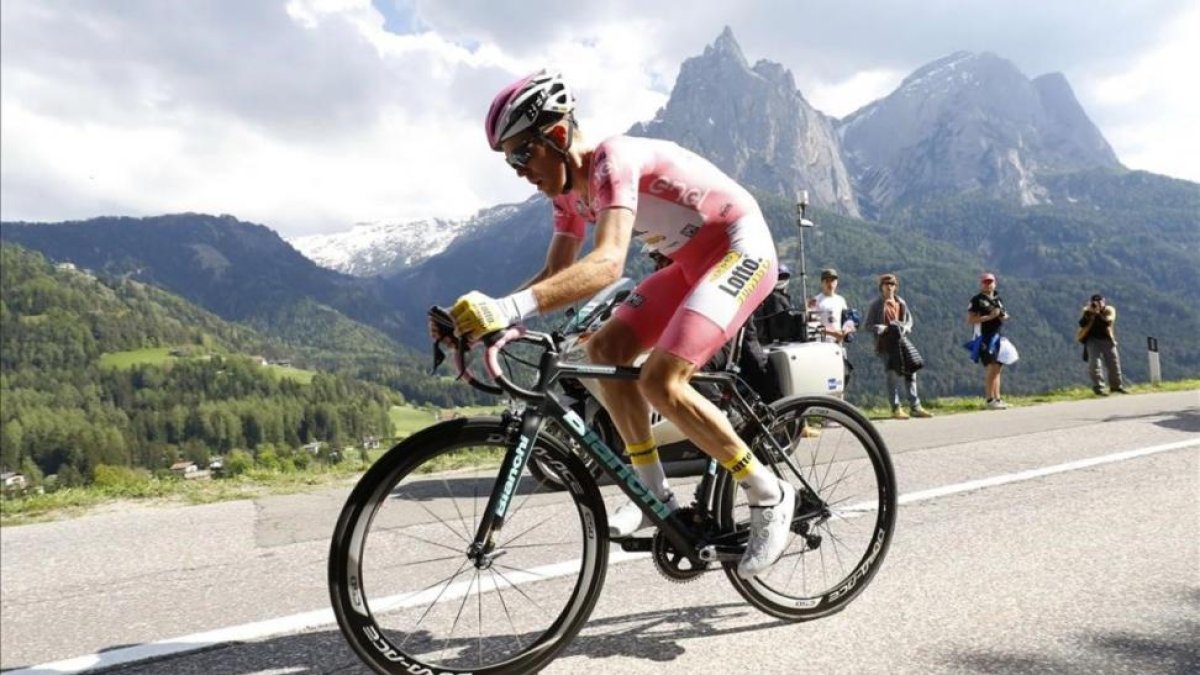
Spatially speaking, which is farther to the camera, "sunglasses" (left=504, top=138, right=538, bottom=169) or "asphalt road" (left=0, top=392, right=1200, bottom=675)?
"sunglasses" (left=504, top=138, right=538, bottom=169)

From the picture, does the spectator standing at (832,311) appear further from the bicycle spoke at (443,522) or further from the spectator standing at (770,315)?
the bicycle spoke at (443,522)

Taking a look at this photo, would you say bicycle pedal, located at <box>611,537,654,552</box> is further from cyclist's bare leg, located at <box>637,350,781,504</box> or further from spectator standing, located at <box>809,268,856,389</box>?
spectator standing, located at <box>809,268,856,389</box>

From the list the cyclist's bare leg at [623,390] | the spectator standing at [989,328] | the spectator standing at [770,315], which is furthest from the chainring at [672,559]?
the spectator standing at [989,328]

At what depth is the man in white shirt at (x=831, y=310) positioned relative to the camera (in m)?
11.8

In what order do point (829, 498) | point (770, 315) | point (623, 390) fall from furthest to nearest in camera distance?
point (770, 315) → point (829, 498) → point (623, 390)

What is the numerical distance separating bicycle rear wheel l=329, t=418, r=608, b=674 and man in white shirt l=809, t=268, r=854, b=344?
8.95 m

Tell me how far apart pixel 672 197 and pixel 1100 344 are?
16219 millimetres

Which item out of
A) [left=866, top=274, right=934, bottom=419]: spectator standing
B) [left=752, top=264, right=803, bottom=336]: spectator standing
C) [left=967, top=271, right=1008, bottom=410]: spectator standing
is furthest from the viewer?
[left=967, top=271, right=1008, bottom=410]: spectator standing

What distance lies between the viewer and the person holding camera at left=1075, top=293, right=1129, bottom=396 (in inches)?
626

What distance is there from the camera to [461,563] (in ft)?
10.9

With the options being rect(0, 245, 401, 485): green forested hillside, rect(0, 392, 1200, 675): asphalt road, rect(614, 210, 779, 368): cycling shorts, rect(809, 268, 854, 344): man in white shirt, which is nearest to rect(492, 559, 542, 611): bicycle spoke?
rect(0, 392, 1200, 675): asphalt road

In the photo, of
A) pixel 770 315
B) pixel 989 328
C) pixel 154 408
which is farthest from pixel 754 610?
pixel 154 408

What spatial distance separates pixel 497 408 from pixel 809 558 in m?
1.70

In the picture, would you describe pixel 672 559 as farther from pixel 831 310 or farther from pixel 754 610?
pixel 831 310
